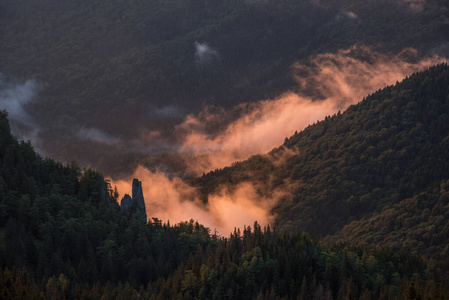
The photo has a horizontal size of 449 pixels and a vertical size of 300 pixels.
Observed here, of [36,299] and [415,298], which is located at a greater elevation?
[36,299]

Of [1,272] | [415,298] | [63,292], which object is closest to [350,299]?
[415,298]

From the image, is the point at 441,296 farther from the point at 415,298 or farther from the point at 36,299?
the point at 36,299

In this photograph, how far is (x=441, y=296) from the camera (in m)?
196

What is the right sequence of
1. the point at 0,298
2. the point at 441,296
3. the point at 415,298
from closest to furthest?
the point at 415,298 → the point at 0,298 → the point at 441,296

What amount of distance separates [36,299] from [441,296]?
89.3 metres

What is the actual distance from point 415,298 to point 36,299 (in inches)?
3093

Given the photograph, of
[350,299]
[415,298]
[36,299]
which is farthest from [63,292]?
[415,298]

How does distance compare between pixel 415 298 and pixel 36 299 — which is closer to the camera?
pixel 415 298

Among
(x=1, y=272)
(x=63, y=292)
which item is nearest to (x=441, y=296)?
(x=63, y=292)

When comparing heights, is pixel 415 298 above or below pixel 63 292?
below

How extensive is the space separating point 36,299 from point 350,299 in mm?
66167

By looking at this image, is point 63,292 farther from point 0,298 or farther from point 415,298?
point 415,298

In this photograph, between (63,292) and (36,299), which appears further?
(63,292)

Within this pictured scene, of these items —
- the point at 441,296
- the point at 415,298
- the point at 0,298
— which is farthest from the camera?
the point at 441,296
